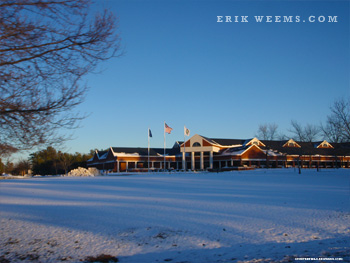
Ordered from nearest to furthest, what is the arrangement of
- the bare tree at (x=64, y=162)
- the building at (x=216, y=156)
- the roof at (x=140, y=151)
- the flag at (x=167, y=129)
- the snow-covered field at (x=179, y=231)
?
the snow-covered field at (x=179, y=231)
the flag at (x=167, y=129)
the building at (x=216, y=156)
the roof at (x=140, y=151)
the bare tree at (x=64, y=162)

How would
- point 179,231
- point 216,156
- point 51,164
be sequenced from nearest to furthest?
point 179,231, point 216,156, point 51,164

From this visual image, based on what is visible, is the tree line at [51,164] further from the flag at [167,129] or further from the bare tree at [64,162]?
the flag at [167,129]

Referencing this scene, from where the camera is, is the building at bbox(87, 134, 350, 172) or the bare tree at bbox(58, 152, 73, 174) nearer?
the building at bbox(87, 134, 350, 172)

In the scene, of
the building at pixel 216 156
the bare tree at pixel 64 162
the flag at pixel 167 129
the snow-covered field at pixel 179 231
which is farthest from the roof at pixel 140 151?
the snow-covered field at pixel 179 231

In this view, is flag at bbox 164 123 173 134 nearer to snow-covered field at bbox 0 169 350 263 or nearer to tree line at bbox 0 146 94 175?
tree line at bbox 0 146 94 175

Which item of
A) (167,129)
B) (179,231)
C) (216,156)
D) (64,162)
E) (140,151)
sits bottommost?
(179,231)

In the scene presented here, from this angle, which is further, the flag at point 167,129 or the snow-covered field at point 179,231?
the flag at point 167,129

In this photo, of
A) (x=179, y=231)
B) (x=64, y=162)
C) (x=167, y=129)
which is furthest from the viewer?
(x=64, y=162)

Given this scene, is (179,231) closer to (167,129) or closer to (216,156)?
(167,129)

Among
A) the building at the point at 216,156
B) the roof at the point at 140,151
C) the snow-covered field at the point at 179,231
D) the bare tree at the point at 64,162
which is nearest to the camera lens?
the snow-covered field at the point at 179,231

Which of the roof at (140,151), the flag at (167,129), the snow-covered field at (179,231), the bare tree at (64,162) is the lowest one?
the snow-covered field at (179,231)

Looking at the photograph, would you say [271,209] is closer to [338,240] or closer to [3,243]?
[338,240]

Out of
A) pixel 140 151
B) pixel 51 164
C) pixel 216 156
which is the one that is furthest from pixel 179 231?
pixel 51 164

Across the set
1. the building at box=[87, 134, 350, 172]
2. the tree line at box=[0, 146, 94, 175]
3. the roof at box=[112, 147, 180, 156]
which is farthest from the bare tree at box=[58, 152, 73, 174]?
the roof at box=[112, 147, 180, 156]
